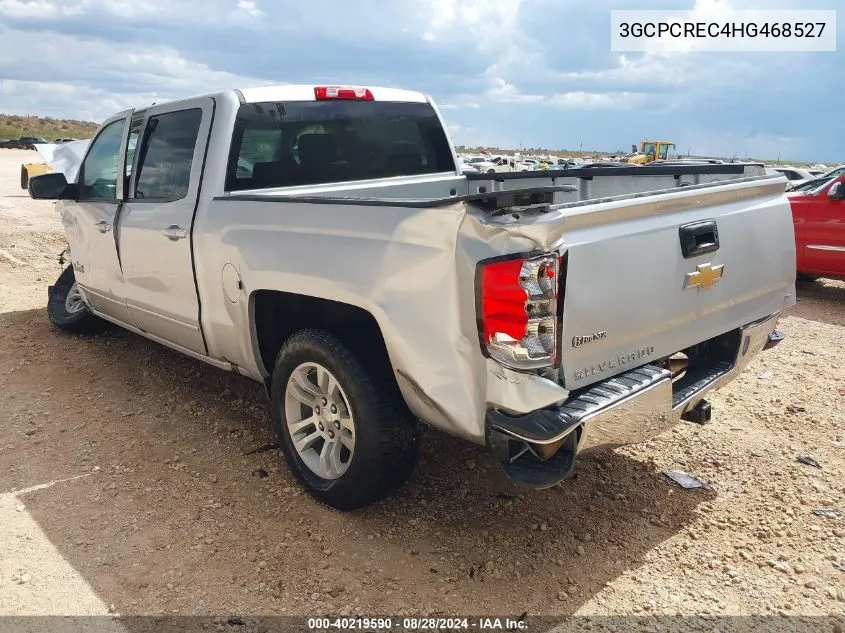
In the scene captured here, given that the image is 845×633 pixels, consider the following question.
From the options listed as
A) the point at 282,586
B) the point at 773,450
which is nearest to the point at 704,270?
the point at 773,450

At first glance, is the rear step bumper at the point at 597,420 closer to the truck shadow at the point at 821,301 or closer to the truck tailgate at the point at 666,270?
the truck tailgate at the point at 666,270

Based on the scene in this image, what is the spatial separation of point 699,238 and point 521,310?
1074mm

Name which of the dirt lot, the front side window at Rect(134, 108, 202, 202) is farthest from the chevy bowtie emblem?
the front side window at Rect(134, 108, 202, 202)

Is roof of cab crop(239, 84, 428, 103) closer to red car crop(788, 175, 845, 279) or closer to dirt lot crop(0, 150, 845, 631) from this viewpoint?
dirt lot crop(0, 150, 845, 631)

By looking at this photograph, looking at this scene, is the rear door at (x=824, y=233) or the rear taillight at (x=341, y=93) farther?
the rear door at (x=824, y=233)

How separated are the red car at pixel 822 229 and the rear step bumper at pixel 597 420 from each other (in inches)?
243

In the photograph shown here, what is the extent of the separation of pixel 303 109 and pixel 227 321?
1.36 m

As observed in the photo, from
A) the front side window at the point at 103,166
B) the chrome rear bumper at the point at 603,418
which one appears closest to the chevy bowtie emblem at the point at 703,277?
the chrome rear bumper at the point at 603,418

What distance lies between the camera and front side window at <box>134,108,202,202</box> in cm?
405

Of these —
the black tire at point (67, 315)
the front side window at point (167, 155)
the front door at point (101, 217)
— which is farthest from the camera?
the black tire at point (67, 315)

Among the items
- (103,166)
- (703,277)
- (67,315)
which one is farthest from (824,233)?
(67,315)

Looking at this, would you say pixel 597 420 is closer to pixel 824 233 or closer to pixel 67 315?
pixel 67 315

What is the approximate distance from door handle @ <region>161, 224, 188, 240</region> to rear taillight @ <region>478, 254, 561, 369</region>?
2.15 m

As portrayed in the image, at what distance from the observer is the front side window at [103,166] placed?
16.1 feet
